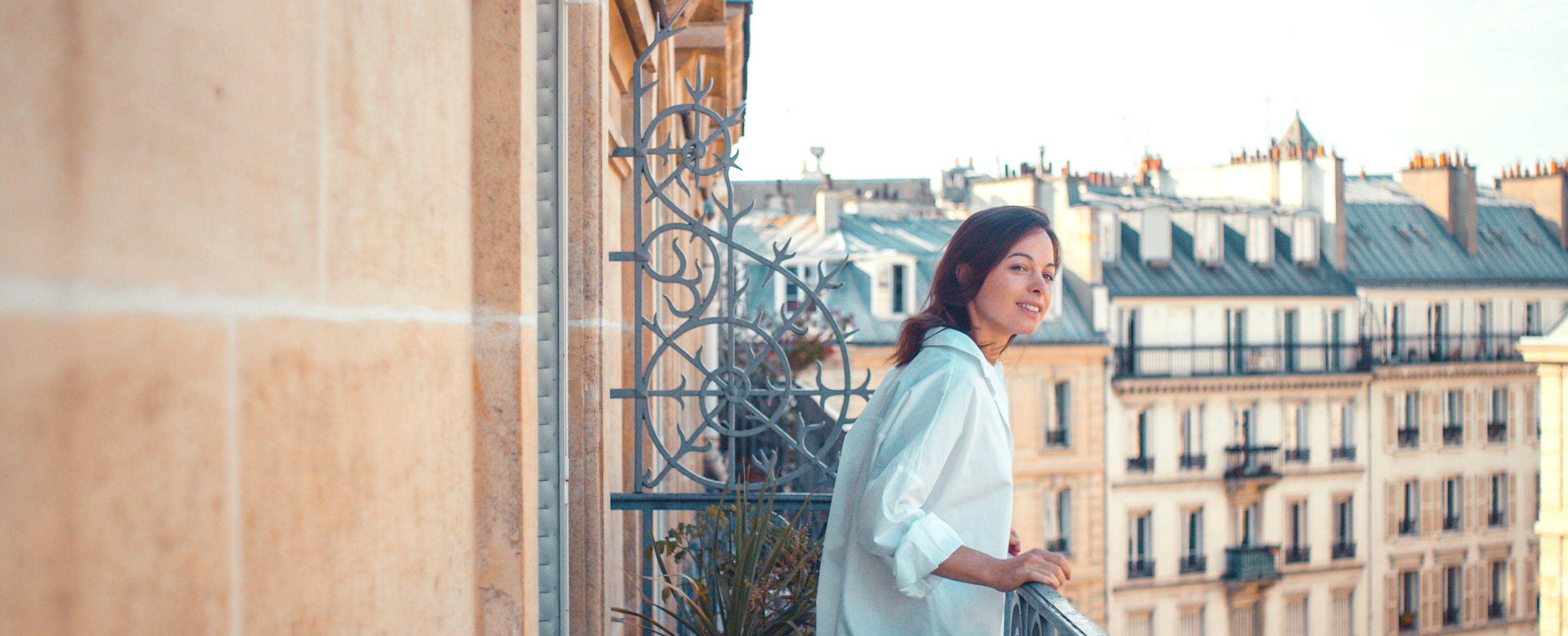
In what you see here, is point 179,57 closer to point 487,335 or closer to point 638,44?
point 487,335

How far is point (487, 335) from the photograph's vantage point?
2328 millimetres

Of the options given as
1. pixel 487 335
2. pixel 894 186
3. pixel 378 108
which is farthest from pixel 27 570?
pixel 894 186

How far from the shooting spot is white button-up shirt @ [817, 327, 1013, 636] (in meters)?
2.11

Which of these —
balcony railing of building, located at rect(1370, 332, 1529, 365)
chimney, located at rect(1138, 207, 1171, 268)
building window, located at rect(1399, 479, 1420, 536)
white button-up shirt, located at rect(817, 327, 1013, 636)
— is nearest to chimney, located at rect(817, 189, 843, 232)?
chimney, located at rect(1138, 207, 1171, 268)

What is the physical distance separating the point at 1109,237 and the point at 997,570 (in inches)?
1207

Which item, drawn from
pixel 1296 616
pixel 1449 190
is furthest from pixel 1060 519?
pixel 1449 190

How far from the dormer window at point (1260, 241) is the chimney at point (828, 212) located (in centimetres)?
1038

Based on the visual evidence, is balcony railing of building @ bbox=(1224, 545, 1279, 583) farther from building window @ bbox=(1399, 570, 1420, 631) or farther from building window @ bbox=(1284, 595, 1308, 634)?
building window @ bbox=(1399, 570, 1420, 631)

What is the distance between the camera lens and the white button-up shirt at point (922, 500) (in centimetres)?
211

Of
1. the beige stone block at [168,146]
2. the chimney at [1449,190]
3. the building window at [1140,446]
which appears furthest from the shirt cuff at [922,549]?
the chimney at [1449,190]

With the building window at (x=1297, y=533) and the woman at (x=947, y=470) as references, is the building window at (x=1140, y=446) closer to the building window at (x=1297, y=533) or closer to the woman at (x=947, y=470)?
the building window at (x=1297, y=533)

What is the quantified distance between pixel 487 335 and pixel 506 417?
144 mm

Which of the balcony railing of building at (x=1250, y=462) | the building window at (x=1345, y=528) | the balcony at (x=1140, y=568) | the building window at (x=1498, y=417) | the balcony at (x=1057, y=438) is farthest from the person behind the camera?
the building window at (x=1498, y=417)

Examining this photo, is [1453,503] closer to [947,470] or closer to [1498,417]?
[1498,417]
